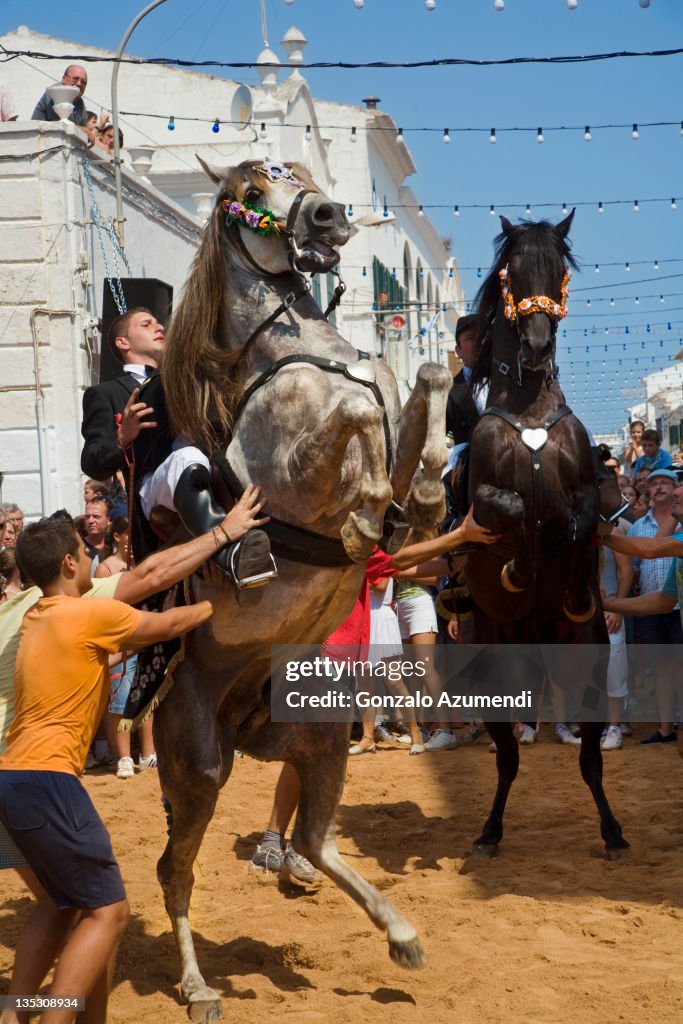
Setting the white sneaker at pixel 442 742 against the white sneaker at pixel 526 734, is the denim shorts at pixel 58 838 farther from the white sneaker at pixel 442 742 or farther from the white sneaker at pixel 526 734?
the white sneaker at pixel 526 734

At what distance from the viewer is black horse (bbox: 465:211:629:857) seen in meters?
5.98

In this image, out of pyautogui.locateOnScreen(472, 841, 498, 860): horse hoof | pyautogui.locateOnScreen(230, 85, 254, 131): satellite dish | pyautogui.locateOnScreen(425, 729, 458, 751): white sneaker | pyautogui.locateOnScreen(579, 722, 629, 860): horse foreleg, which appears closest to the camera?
pyautogui.locateOnScreen(579, 722, 629, 860): horse foreleg

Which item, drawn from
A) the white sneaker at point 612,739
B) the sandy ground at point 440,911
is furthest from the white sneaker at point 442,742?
the white sneaker at point 612,739

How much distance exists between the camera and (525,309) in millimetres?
5914

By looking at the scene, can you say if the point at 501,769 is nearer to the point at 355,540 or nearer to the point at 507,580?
the point at 507,580

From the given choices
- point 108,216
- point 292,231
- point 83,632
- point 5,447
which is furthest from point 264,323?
point 108,216

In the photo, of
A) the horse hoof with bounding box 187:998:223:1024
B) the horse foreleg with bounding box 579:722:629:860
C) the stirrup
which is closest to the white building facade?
the stirrup

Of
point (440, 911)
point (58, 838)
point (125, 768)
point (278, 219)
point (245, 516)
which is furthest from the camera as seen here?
point (125, 768)

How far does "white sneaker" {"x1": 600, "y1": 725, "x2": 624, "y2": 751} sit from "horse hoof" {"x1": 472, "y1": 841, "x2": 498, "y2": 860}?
9.66ft

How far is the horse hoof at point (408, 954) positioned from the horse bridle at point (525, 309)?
2.92 m

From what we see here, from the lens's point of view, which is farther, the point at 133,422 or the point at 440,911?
the point at 440,911

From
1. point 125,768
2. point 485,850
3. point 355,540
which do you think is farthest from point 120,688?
point 355,540

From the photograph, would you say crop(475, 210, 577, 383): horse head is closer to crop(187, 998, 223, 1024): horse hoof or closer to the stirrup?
the stirrup

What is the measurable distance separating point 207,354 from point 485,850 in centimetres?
334
